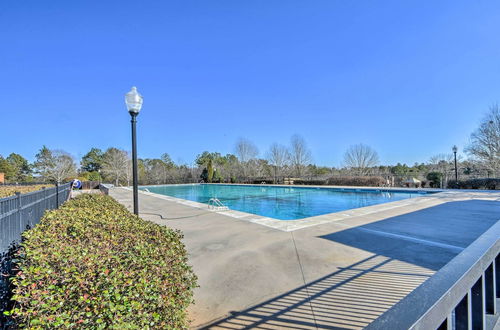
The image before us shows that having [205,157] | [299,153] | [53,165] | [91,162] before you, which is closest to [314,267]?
[299,153]

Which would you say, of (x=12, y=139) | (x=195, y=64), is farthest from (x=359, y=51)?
(x=12, y=139)

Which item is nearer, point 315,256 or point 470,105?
point 315,256

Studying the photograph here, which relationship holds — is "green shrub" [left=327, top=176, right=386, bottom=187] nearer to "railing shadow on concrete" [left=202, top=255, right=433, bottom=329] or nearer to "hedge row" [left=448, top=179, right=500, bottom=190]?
"hedge row" [left=448, top=179, right=500, bottom=190]

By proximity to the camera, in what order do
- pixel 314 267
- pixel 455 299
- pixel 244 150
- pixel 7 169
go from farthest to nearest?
pixel 244 150, pixel 7 169, pixel 314 267, pixel 455 299

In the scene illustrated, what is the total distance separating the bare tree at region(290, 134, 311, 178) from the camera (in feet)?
110

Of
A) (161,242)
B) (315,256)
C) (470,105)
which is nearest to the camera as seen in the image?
(161,242)

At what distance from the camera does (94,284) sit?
1.35m

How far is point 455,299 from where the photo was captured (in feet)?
2.35

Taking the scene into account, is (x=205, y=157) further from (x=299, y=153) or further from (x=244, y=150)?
(x=299, y=153)

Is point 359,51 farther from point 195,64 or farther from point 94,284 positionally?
point 94,284

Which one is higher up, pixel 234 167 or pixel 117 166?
pixel 117 166

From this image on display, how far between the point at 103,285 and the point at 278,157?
1366 inches

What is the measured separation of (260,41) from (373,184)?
1667 centimetres

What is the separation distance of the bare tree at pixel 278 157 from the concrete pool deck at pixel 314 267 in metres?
28.5
